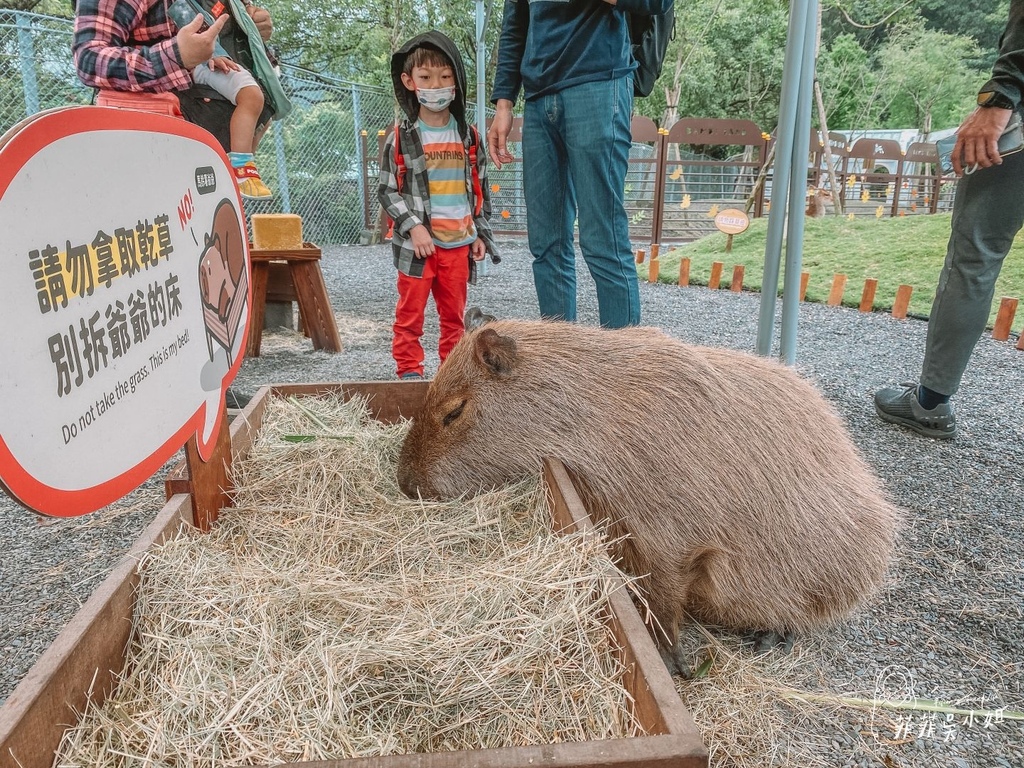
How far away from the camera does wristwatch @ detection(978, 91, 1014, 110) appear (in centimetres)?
288

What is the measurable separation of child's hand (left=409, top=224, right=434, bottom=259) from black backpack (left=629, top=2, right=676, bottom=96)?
4.17ft

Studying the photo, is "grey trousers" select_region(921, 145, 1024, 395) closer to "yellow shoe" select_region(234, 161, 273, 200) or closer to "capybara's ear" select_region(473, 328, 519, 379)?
"capybara's ear" select_region(473, 328, 519, 379)

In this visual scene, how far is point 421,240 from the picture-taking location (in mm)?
3615

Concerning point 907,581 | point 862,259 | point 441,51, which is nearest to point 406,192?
point 441,51

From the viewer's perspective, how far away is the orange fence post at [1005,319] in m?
5.66

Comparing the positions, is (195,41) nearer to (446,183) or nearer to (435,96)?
(435,96)

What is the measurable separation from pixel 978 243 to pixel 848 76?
2820cm

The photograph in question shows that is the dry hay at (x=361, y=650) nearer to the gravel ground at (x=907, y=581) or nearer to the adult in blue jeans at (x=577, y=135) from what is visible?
the gravel ground at (x=907, y=581)

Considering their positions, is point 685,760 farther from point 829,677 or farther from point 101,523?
point 101,523

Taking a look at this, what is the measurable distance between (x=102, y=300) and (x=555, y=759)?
1.02 metres

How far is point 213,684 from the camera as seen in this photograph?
4.07ft

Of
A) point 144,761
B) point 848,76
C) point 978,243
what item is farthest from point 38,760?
point 848,76

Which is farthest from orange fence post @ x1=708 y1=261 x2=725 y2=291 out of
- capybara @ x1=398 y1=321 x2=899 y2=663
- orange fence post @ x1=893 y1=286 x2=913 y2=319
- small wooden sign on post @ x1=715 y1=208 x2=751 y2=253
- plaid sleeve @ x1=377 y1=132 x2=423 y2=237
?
capybara @ x1=398 y1=321 x2=899 y2=663

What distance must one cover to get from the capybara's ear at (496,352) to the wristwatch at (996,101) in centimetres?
247
